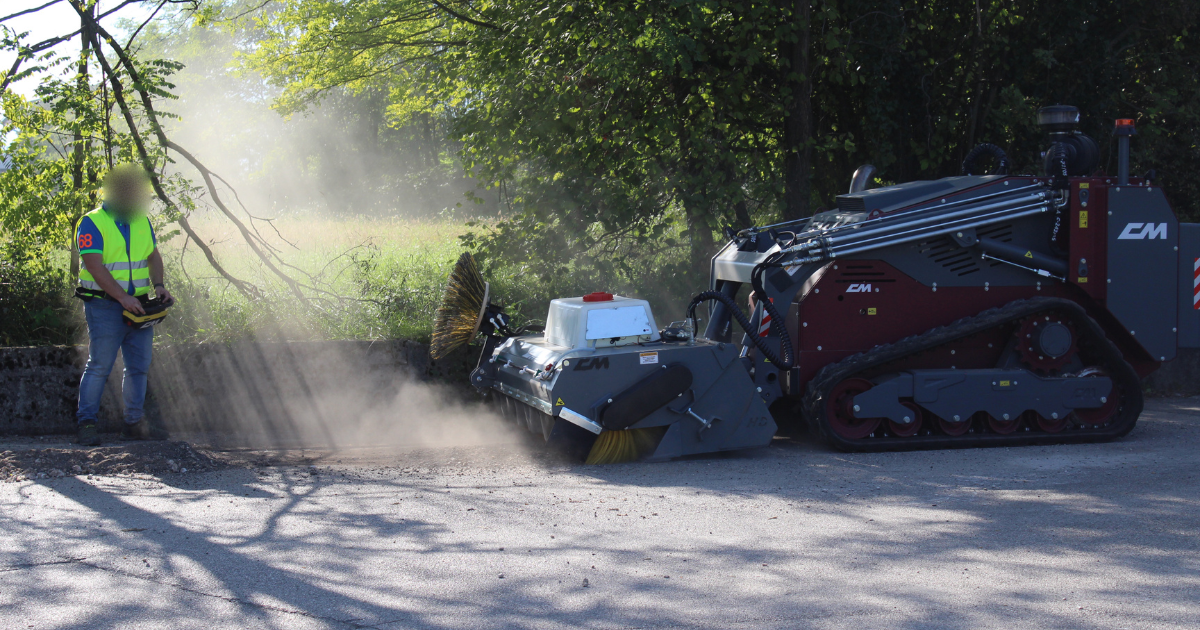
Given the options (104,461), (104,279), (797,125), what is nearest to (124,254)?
(104,279)

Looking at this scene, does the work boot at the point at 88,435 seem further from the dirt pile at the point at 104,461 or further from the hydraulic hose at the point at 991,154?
the hydraulic hose at the point at 991,154

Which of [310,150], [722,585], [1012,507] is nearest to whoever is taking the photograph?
[722,585]

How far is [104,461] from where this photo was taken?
6152 millimetres

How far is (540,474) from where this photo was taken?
6.32m

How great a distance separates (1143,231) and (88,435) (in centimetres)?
811

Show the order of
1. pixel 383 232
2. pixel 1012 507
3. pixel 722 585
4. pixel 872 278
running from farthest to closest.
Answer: pixel 383 232 → pixel 872 278 → pixel 1012 507 → pixel 722 585

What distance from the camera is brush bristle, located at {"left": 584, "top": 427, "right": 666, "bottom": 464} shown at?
6.62 metres

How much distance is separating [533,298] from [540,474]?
179 inches

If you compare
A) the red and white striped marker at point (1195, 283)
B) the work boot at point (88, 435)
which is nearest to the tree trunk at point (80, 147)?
the work boot at point (88, 435)

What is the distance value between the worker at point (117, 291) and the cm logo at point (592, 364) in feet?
10.4

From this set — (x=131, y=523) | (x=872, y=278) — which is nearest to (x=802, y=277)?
(x=872, y=278)

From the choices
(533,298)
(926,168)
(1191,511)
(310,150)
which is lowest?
(1191,511)

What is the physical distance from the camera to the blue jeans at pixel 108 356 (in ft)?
22.3

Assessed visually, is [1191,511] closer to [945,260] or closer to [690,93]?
[945,260]
